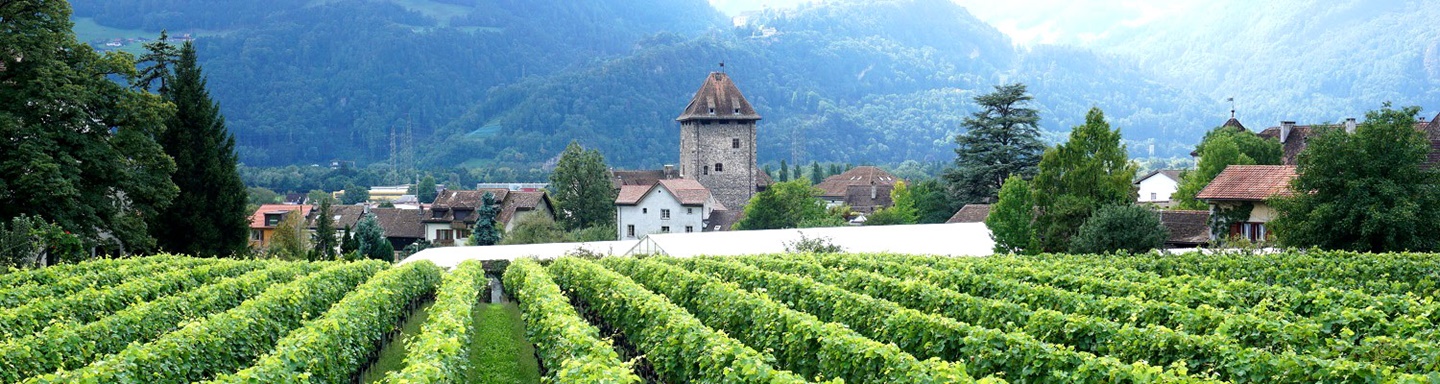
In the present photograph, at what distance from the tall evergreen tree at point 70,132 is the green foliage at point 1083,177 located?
31306 millimetres

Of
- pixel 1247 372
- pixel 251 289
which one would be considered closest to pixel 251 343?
pixel 251 289

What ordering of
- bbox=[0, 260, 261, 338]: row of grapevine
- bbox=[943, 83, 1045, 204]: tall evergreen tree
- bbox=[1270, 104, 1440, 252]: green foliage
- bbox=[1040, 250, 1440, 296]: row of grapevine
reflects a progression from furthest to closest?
1. bbox=[943, 83, 1045, 204]: tall evergreen tree
2. bbox=[1270, 104, 1440, 252]: green foliage
3. bbox=[1040, 250, 1440, 296]: row of grapevine
4. bbox=[0, 260, 261, 338]: row of grapevine

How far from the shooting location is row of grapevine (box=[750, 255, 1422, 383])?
1225cm

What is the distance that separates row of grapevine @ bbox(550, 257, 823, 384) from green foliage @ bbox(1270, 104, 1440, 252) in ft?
78.4

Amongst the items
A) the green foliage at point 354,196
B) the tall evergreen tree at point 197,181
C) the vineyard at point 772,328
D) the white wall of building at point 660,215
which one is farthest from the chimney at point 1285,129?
the green foliage at point 354,196

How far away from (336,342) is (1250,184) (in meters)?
39.6

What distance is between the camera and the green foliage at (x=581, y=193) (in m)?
97.4

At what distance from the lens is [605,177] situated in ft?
328

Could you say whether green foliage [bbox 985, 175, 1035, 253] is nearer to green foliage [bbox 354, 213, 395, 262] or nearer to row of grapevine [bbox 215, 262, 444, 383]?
row of grapevine [bbox 215, 262, 444, 383]

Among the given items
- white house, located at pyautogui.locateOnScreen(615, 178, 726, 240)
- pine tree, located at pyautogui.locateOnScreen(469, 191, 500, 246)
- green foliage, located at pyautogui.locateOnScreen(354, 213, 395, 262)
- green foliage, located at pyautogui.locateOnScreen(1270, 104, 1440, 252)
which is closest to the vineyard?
green foliage, located at pyautogui.locateOnScreen(1270, 104, 1440, 252)

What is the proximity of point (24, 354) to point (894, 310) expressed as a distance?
11.6 m

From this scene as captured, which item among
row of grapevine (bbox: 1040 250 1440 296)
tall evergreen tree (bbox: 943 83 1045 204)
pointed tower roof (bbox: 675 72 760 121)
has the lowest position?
row of grapevine (bbox: 1040 250 1440 296)

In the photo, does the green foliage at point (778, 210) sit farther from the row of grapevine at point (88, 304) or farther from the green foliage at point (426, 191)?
the green foliage at point (426, 191)

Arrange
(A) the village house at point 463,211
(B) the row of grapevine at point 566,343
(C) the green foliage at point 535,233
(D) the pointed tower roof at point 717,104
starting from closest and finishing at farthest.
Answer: (B) the row of grapevine at point 566,343 < (C) the green foliage at point 535,233 < (A) the village house at point 463,211 < (D) the pointed tower roof at point 717,104
